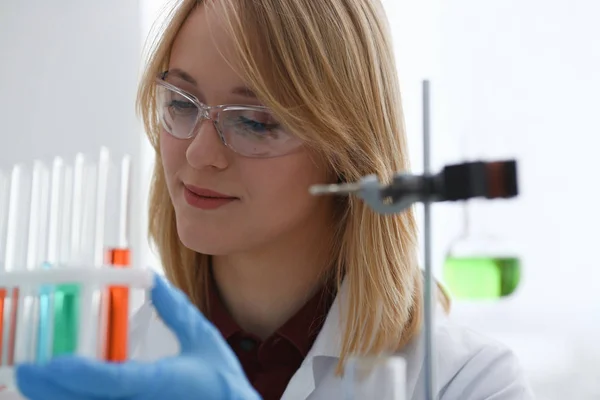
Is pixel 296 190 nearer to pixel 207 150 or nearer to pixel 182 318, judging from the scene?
pixel 207 150

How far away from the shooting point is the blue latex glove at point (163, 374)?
2.25ft

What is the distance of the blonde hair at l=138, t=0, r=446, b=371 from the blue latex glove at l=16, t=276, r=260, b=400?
42cm

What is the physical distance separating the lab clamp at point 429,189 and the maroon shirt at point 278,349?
0.57 meters

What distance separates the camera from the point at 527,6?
189 centimetres

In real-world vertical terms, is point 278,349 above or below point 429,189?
below

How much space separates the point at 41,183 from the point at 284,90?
17.3 inches

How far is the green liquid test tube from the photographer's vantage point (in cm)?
72

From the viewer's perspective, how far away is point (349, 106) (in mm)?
1146

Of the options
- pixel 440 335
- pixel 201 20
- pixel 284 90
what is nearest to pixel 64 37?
pixel 201 20

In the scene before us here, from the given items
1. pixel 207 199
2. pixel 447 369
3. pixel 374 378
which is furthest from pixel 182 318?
pixel 447 369

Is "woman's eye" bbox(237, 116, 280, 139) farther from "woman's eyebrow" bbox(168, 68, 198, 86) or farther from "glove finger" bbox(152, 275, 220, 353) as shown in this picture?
"glove finger" bbox(152, 275, 220, 353)

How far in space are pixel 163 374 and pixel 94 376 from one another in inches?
3.0

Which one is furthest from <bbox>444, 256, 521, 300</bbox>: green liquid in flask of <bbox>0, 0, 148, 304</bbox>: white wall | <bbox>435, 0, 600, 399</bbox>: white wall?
<bbox>0, 0, 148, 304</bbox>: white wall

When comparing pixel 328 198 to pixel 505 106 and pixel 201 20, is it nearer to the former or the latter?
pixel 201 20
